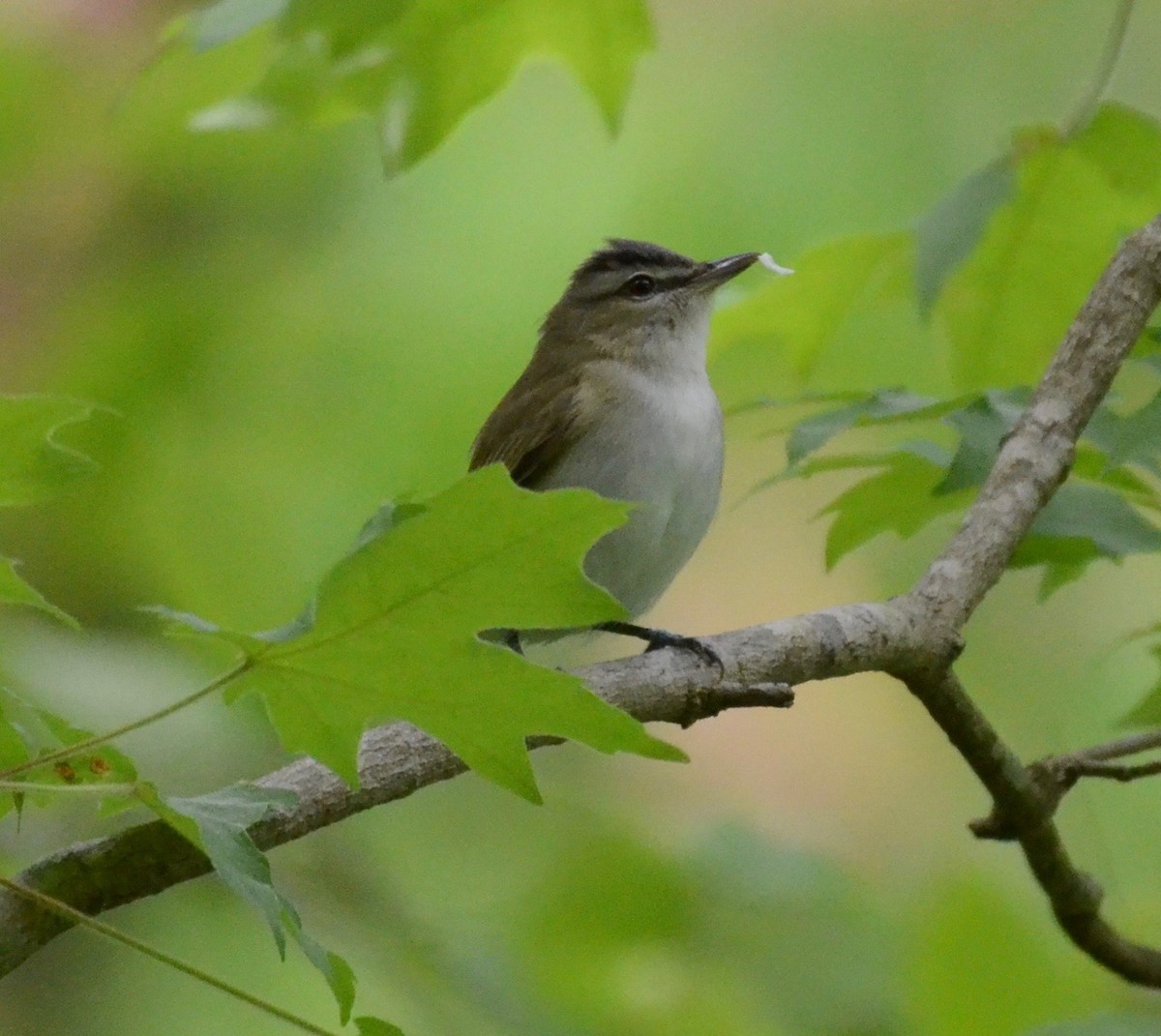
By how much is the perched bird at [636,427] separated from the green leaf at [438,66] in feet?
1.88

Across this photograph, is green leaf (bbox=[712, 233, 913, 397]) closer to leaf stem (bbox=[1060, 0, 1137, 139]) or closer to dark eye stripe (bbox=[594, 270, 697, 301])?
leaf stem (bbox=[1060, 0, 1137, 139])

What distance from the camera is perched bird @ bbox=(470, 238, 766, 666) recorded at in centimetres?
291

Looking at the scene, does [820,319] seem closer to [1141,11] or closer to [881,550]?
[881,550]

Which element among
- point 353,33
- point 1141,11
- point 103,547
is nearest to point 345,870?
point 103,547

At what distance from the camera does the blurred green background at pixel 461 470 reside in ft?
10.3

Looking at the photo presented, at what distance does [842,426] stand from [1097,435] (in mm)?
465

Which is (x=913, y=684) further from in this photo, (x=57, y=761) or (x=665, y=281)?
(x=665, y=281)

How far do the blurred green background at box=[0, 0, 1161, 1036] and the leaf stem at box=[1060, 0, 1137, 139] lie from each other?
1.32 meters

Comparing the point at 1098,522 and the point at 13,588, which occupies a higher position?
the point at 13,588

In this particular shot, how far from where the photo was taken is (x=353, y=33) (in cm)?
253

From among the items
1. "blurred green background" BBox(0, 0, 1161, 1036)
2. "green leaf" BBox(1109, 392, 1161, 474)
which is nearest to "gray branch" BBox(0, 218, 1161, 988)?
"green leaf" BBox(1109, 392, 1161, 474)

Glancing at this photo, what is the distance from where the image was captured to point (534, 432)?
3061 mm

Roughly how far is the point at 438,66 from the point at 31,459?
144 centimetres

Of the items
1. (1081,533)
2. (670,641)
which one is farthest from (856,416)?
(670,641)
